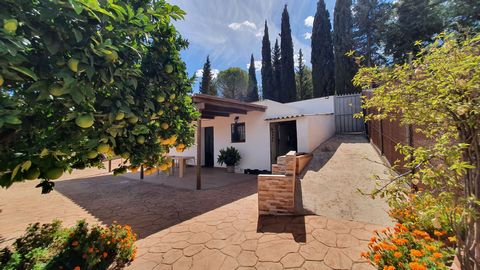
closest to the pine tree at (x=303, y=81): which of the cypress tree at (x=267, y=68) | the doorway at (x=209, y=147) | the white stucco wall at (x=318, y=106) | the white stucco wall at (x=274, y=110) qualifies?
the cypress tree at (x=267, y=68)

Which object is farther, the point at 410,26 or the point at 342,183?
the point at 410,26

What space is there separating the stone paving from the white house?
3.52 metres

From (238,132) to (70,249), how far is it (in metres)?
8.70

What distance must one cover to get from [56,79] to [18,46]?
197mm

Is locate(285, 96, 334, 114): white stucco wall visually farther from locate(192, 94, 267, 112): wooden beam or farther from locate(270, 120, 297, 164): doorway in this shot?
locate(192, 94, 267, 112): wooden beam

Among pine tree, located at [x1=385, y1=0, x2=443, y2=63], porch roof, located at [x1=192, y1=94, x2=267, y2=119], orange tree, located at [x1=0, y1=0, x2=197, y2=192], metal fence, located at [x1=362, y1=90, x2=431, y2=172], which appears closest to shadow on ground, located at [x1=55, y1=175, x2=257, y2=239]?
porch roof, located at [x1=192, y1=94, x2=267, y2=119]

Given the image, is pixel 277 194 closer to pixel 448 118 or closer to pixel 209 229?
pixel 209 229

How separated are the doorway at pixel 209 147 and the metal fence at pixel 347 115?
771 cm

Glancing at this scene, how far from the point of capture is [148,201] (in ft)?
18.9

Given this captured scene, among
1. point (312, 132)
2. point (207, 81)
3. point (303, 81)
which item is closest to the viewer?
point (312, 132)

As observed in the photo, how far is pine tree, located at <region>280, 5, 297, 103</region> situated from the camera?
20.7 m

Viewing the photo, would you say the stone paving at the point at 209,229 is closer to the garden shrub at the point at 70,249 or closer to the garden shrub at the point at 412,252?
the garden shrub at the point at 70,249

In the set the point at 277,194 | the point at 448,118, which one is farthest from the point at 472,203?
the point at 277,194

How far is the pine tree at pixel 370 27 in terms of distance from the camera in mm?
15359
